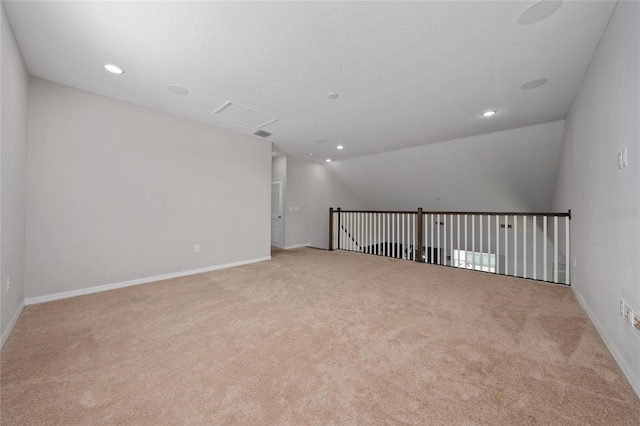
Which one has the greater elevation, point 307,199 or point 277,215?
point 307,199

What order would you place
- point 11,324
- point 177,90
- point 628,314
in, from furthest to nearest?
point 177,90 → point 11,324 → point 628,314

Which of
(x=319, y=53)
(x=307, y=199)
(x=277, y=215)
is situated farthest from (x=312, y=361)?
(x=307, y=199)

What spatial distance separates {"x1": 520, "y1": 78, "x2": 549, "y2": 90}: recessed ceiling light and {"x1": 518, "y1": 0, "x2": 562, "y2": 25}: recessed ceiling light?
3.75 feet

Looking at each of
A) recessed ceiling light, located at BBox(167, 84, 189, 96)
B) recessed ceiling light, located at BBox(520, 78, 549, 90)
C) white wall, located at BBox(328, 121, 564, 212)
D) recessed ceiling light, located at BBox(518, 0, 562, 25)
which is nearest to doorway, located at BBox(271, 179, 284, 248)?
white wall, located at BBox(328, 121, 564, 212)

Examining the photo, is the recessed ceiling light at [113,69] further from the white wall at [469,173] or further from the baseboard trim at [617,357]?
the white wall at [469,173]

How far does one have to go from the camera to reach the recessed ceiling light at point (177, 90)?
2.86 meters

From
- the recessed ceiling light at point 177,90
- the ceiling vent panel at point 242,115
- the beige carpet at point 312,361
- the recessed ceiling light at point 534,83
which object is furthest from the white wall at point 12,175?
the recessed ceiling light at point 534,83

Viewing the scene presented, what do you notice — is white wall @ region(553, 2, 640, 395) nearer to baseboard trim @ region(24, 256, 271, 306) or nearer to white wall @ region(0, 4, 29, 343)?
white wall @ region(0, 4, 29, 343)

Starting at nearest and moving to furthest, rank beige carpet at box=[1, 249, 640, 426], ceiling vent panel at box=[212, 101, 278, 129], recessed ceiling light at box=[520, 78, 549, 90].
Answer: beige carpet at box=[1, 249, 640, 426] < recessed ceiling light at box=[520, 78, 549, 90] < ceiling vent panel at box=[212, 101, 278, 129]

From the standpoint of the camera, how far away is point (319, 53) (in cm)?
224

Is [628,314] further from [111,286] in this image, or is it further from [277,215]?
[277,215]

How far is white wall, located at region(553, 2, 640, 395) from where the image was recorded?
1.53 m

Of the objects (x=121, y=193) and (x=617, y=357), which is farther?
(x=121, y=193)

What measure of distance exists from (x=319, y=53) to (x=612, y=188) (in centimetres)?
262
